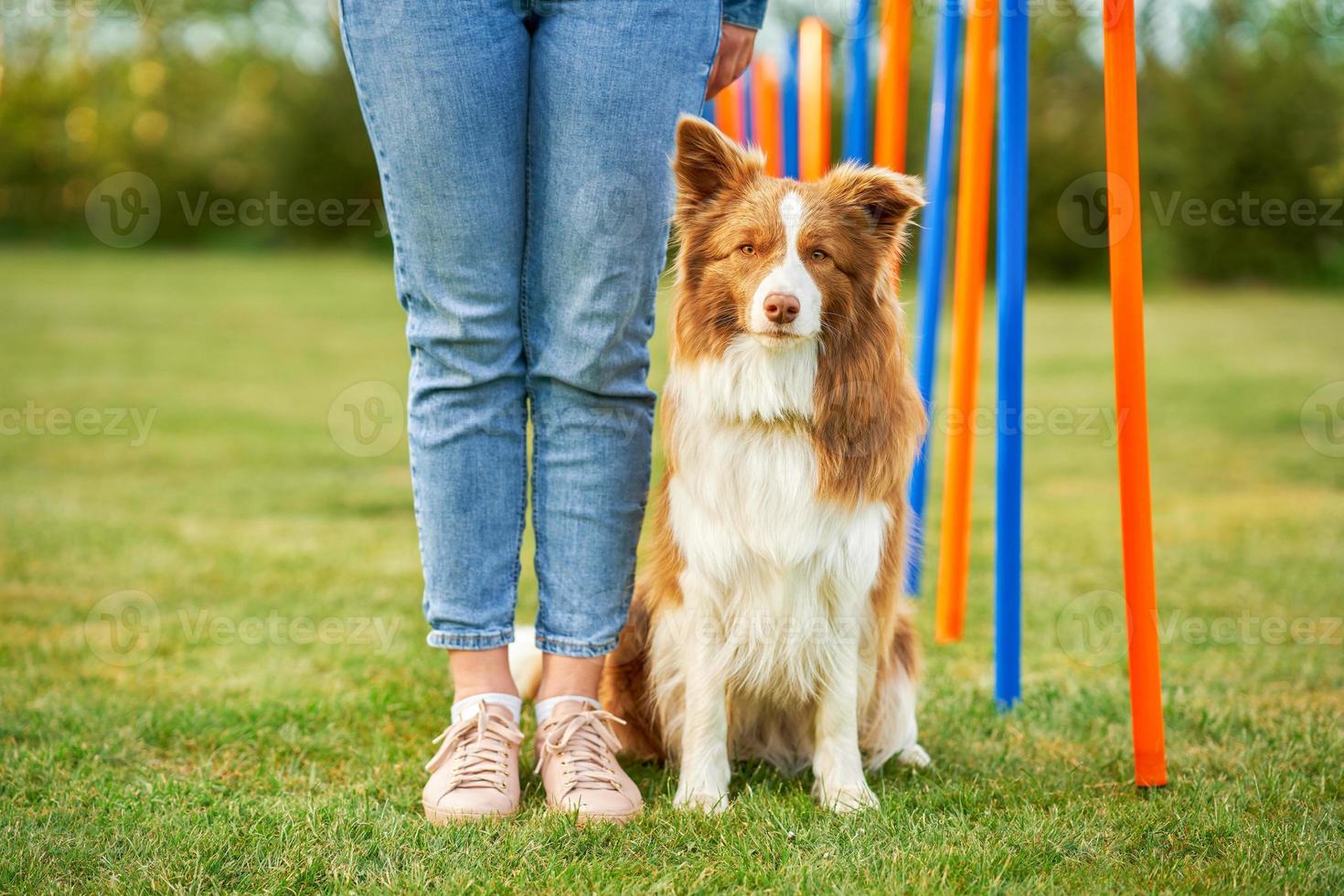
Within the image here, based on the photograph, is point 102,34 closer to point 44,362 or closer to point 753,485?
point 44,362

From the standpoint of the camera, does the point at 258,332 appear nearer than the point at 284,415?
No

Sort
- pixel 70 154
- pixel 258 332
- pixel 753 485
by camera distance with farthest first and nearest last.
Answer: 1. pixel 70 154
2. pixel 258 332
3. pixel 753 485

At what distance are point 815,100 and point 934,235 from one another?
39.3 inches

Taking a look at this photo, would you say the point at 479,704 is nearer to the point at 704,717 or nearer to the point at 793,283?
the point at 704,717

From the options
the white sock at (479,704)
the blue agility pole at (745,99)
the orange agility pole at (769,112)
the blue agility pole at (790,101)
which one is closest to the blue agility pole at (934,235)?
the white sock at (479,704)

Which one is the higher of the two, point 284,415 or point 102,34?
point 102,34

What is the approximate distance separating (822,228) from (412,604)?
7.11ft

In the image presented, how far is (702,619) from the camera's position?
2.21m

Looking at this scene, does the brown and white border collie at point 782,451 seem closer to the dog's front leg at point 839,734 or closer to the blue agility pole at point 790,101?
the dog's front leg at point 839,734

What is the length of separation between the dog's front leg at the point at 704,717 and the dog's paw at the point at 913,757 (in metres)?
0.43

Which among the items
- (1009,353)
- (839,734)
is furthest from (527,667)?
(1009,353)

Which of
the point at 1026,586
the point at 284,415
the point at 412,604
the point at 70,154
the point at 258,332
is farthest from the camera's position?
the point at 70,154

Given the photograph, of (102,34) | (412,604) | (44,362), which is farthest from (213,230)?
(412,604)

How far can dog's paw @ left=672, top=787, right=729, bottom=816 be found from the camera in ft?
7.00
